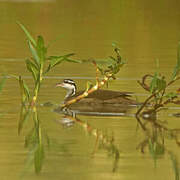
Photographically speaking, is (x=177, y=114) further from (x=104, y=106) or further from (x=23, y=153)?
(x=23, y=153)

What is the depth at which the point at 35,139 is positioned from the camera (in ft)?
36.8

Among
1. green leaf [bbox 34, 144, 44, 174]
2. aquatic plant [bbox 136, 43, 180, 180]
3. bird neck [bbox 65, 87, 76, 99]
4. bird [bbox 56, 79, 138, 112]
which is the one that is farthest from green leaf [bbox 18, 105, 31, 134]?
aquatic plant [bbox 136, 43, 180, 180]

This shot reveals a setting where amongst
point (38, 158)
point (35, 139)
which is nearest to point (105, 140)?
point (35, 139)

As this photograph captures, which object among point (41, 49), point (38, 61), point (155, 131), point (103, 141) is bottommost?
point (103, 141)

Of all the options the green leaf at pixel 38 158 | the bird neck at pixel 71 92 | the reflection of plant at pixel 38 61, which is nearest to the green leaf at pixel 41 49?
the reflection of plant at pixel 38 61

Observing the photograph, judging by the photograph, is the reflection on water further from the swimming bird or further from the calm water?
the swimming bird

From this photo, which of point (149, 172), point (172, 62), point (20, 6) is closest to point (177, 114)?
point (149, 172)

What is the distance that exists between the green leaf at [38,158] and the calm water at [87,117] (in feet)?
0.16

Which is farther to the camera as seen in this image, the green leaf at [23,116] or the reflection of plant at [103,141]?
the green leaf at [23,116]

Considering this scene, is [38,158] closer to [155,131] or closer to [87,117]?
[155,131]

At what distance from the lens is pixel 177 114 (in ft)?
42.9

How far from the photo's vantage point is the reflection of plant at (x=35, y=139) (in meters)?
9.92

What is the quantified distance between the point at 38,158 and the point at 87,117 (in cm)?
294

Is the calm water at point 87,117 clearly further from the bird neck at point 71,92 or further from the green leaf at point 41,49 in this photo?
the green leaf at point 41,49
